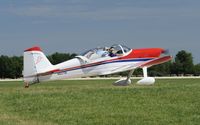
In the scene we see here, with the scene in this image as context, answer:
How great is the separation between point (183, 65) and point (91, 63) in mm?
83793

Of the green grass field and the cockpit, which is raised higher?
the cockpit

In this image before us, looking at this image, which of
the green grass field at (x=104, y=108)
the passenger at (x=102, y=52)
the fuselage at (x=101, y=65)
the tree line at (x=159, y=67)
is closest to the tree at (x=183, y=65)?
the tree line at (x=159, y=67)

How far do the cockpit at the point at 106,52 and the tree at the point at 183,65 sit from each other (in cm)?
8064

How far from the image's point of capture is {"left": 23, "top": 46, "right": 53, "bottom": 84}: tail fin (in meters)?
26.1

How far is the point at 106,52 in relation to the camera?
2656cm

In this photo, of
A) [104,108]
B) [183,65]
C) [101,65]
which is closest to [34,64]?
[101,65]

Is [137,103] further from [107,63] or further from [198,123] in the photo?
[107,63]

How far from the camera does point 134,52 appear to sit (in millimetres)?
27047

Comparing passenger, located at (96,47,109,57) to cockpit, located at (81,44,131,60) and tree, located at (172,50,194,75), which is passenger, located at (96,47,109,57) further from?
tree, located at (172,50,194,75)

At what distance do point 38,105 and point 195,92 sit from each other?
5.22 m

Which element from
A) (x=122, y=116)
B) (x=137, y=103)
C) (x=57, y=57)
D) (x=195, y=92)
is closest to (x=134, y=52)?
(x=195, y=92)

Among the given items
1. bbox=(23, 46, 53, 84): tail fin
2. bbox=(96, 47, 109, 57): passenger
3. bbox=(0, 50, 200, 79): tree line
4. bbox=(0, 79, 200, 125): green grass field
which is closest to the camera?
bbox=(0, 79, 200, 125): green grass field

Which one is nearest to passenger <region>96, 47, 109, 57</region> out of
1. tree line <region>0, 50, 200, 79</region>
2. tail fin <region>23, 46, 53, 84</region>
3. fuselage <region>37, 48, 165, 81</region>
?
fuselage <region>37, 48, 165, 81</region>

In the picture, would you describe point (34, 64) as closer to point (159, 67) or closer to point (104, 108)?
point (104, 108)
